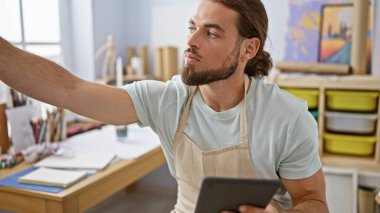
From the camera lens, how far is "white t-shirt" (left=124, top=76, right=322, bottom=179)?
3.82 ft

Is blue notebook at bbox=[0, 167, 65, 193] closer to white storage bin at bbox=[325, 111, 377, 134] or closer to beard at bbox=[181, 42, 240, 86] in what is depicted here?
beard at bbox=[181, 42, 240, 86]

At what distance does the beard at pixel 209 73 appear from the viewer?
3.82 ft

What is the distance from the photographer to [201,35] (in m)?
1.17

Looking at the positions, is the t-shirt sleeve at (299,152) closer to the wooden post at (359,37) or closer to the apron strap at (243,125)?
the apron strap at (243,125)

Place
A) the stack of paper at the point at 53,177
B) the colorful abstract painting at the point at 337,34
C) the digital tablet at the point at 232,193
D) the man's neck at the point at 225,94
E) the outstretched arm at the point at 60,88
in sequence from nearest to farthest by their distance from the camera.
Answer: the digital tablet at the point at 232,193 → the outstretched arm at the point at 60,88 → the man's neck at the point at 225,94 → the stack of paper at the point at 53,177 → the colorful abstract painting at the point at 337,34

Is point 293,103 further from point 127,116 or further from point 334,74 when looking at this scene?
point 334,74

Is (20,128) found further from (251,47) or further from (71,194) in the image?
(251,47)

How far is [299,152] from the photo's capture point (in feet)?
3.82

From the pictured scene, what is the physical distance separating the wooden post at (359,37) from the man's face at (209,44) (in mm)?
1224

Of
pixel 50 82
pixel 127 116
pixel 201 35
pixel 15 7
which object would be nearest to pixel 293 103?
pixel 201 35

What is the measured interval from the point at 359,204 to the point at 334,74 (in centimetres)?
72

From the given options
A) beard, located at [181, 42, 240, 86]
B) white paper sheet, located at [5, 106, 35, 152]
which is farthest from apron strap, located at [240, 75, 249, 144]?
white paper sheet, located at [5, 106, 35, 152]

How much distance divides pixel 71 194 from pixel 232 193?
2.14ft

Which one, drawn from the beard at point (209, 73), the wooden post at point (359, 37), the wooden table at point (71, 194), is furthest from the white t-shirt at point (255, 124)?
the wooden post at point (359, 37)
